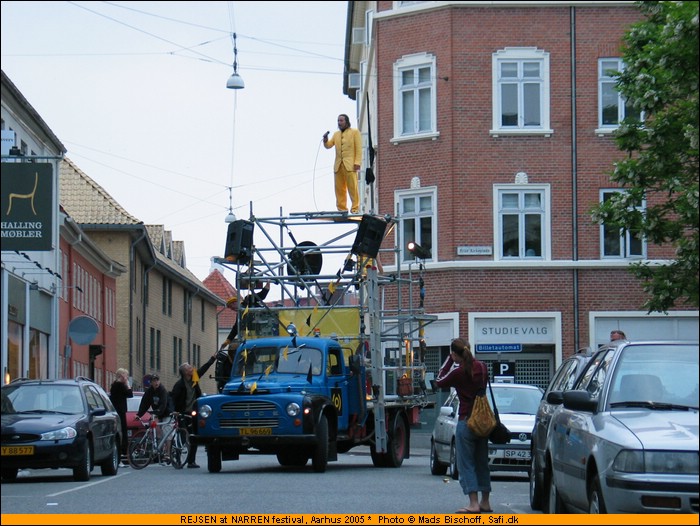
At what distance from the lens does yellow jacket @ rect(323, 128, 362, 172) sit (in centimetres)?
2758

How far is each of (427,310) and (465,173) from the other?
3.67m

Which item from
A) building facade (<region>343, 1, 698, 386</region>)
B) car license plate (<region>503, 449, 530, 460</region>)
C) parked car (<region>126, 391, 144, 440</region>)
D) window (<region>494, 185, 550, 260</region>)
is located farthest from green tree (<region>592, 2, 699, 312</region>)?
window (<region>494, 185, 550, 260</region>)

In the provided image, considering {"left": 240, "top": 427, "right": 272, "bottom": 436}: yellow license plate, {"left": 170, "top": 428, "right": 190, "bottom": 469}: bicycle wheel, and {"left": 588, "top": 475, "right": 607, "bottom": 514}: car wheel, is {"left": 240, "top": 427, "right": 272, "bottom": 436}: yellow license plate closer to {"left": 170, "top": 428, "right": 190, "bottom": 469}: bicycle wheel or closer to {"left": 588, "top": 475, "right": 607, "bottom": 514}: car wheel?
{"left": 170, "top": 428, "right": 190, "bottom": 469}: bicycle wheel

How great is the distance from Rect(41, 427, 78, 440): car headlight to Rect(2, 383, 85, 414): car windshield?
3.34 feet

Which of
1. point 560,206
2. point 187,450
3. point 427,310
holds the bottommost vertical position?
point 187,450

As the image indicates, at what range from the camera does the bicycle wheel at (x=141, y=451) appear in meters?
24.4

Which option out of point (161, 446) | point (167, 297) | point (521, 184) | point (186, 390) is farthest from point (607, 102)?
point (167, 297)

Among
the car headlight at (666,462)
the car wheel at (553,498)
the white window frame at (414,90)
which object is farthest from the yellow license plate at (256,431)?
the white window frame at (414,90)

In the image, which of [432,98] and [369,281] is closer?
[369,281]

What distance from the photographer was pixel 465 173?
123ft

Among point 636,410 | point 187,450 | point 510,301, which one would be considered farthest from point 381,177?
point 636,410

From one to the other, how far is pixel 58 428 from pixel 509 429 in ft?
20.7

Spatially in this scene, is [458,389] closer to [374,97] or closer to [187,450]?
[187,450]

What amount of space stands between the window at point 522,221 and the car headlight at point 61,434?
1890cm
